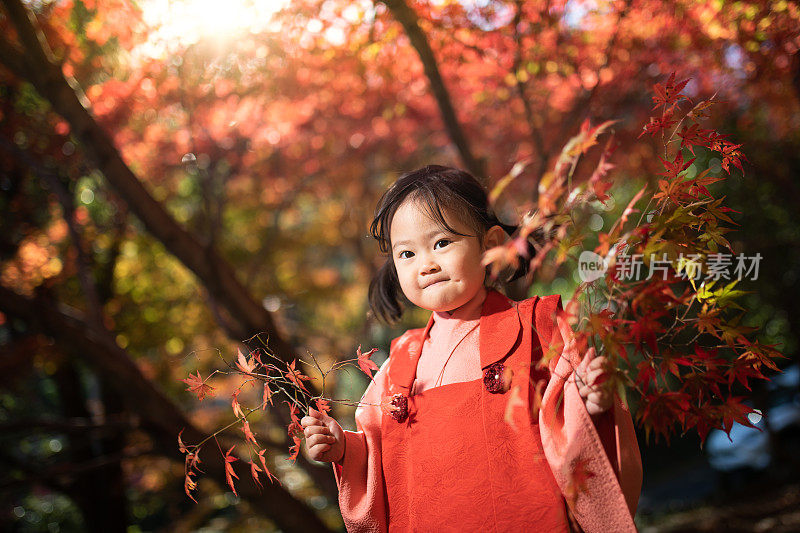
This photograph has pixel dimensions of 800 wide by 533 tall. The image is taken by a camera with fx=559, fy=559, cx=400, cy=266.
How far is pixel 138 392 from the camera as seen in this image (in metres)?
3.27

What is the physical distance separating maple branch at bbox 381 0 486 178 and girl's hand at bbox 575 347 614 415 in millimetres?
2152

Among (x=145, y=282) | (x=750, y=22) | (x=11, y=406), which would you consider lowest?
(x=11, y=406)

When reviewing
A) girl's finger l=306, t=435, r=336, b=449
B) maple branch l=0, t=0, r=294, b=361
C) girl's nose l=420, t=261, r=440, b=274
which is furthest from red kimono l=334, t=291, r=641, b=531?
maple branch l=0, t=0, r=294, b=361

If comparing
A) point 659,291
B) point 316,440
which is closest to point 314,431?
point 316,440

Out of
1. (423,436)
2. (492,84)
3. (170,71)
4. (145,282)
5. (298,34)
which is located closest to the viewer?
(423,436)

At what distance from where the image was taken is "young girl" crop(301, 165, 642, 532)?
1485 mm

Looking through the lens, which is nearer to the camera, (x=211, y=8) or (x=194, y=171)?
(x=211, y=8)

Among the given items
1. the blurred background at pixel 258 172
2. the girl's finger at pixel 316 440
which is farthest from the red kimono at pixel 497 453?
the blurred background at pixel 258 172

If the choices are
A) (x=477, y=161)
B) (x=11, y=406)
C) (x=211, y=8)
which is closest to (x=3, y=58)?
(x=211, y=8)

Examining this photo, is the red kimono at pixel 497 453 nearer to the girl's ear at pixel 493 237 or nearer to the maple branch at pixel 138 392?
the girl's ear at pixel 493 237

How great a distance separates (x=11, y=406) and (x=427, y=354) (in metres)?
6.06

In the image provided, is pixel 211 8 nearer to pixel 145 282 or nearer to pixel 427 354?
pixel 427 354

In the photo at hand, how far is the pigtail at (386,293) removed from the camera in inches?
80.9

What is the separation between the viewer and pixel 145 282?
6.33m
